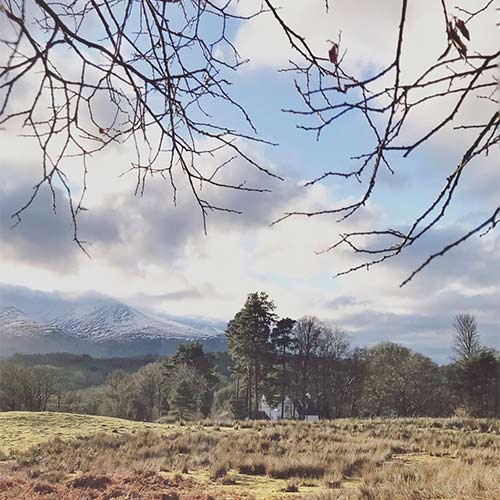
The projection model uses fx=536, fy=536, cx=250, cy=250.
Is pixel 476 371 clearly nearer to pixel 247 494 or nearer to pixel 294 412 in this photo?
pixel 294 412

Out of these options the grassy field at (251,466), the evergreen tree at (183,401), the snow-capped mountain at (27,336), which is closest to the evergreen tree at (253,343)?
the evergreen tree at (183,401)

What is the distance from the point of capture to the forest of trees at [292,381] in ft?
98.6

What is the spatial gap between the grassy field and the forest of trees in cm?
1317

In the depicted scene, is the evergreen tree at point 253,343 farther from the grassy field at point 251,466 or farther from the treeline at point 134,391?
the grassy field at point 251,466

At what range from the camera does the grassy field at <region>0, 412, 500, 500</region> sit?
7.43 m

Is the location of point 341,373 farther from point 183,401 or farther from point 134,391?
point 134,391

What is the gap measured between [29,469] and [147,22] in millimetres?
10570

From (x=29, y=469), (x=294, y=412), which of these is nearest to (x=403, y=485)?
(x=29, y=469)

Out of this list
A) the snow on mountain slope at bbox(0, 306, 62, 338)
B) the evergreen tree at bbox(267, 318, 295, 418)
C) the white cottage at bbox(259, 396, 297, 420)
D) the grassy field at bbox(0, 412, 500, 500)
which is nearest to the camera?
the grassy field at bbox(0, 412, 500, 500)

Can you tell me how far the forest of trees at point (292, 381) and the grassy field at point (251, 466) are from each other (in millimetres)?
13172

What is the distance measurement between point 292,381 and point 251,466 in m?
25.8

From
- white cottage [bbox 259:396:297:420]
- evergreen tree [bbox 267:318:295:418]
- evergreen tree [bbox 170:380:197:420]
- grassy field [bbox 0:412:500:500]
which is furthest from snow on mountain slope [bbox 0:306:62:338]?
grassy field [bbox 0:412:500:500]

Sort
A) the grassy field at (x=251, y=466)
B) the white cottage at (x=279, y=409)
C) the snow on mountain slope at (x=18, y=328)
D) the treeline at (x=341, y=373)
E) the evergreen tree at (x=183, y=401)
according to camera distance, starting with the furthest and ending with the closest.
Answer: the snow on mountain slope at (x=18, y=328), the white cottage at (x=279, y=409), the evergreen tree at (x=183, y=401), the treeline at (x=341, y=373), the grassy field at (x=251, y=466)

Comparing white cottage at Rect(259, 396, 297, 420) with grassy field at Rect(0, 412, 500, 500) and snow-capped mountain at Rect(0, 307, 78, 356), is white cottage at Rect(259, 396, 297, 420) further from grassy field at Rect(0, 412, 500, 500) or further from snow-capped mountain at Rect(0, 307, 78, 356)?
snow-capped mountain at Rect(0, 307, 78, 356)
